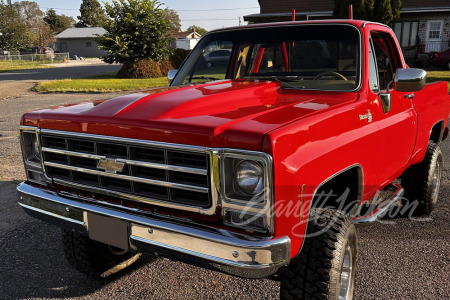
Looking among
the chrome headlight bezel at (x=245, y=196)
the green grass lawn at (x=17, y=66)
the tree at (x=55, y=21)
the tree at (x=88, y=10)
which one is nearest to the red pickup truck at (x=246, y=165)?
the chrome headlight bezel at (x=245, y=196)

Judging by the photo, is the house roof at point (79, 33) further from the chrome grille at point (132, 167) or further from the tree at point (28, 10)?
the chrome grille at point (132, 167)

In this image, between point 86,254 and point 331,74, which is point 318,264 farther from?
point 86,254

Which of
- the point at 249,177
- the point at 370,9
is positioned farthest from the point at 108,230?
the point at 370,9

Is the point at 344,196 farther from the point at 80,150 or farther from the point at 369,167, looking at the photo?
the point at 80,150

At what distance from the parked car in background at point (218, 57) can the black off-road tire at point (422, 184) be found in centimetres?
219

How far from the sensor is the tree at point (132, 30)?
20.2 m

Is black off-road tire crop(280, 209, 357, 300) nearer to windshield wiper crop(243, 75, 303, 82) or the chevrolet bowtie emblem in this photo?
the chevrolet bowtie emblem

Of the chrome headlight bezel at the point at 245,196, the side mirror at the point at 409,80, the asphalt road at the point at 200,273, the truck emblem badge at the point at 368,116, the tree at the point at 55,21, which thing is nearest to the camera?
the chrome headlight bezel at the point at 245,196

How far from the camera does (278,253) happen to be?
200 cm

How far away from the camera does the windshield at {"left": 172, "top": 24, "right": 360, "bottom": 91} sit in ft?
10.6

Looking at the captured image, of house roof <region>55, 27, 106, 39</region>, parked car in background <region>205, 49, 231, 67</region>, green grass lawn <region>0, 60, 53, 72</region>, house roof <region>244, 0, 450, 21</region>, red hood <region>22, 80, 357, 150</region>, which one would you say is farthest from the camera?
house roof <region>55, 27, 106, 39</region>

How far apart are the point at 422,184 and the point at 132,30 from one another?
18.9 meters

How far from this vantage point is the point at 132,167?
2359mm

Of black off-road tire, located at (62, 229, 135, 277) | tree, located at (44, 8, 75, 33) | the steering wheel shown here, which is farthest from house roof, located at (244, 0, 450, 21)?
tree, located at (44, 8, 75, 33)
